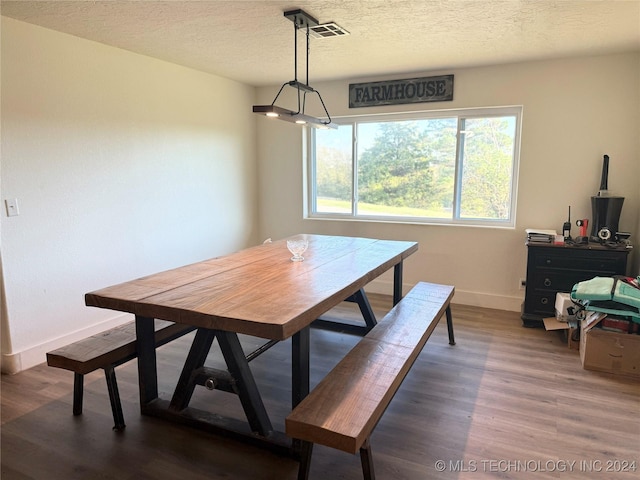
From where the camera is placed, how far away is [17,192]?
2.82 metres

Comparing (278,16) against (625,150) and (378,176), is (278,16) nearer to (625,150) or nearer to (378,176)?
(378,176)

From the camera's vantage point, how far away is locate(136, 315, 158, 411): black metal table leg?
7.43 ft

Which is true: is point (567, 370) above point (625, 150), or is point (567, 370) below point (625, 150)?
below

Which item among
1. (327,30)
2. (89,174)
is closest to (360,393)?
(327,30)

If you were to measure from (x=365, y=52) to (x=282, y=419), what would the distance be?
113 inches

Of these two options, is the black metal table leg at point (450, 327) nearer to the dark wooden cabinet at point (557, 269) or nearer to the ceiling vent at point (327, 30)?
the dark wooden cabinet at point (557, 269)

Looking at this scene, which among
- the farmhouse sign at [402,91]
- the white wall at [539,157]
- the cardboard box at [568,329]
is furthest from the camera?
the farmhouse sign at [402,91]

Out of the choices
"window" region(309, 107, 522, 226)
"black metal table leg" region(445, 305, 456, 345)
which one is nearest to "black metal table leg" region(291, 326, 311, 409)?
"black metal table leg" region(445, 305, 456, 345)

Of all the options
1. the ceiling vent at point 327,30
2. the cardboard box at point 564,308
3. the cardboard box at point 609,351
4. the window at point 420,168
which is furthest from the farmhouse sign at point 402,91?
the cardboard box at point 609,351

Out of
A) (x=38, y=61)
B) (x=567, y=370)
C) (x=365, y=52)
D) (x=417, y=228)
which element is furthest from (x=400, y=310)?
(x=38, y=61)

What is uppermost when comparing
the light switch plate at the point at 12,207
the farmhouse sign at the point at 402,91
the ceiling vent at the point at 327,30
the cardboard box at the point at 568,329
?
the ceiling vent at the point at 327,30

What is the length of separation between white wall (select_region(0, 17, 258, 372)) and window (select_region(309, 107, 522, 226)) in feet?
4.46

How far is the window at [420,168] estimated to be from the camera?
4152mm

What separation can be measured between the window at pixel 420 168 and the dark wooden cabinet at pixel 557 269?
2.23 feet
